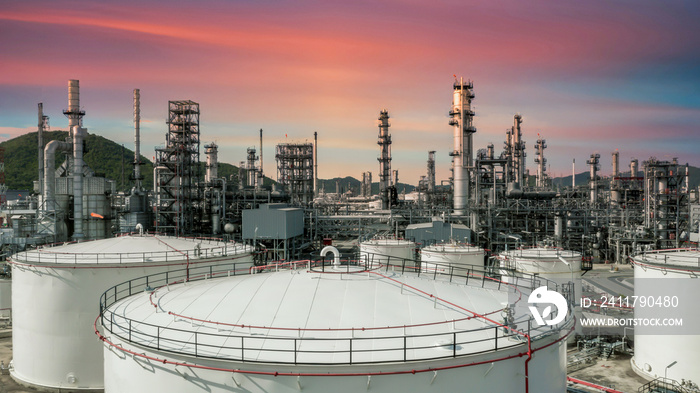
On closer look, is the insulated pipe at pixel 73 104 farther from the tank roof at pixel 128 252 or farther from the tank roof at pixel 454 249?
the tank roof at pixel 454 249

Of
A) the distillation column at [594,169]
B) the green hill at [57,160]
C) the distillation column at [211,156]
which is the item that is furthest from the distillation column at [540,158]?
the green hill at [57,160]

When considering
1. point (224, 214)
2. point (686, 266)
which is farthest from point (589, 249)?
point (224, 214)

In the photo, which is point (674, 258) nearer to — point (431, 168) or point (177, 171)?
point (177, 171)

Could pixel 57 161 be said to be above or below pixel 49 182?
above

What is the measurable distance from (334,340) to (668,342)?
1999 centimetres

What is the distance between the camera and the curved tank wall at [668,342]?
22.1 meters

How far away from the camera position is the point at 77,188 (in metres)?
47.0

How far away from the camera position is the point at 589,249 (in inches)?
2181

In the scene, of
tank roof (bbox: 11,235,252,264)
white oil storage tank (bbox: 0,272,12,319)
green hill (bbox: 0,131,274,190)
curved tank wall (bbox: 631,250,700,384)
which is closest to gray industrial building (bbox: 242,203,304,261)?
tank roof (bbox: 11,235,252,264)

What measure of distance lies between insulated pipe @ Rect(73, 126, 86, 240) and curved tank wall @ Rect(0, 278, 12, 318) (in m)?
9.64

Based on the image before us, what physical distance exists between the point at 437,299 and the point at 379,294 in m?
1.64

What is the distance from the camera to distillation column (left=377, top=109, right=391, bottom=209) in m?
71.8

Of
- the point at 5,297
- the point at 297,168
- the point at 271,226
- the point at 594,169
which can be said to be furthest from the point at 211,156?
the point at 594,169

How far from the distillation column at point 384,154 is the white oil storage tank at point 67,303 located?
47.8 m
